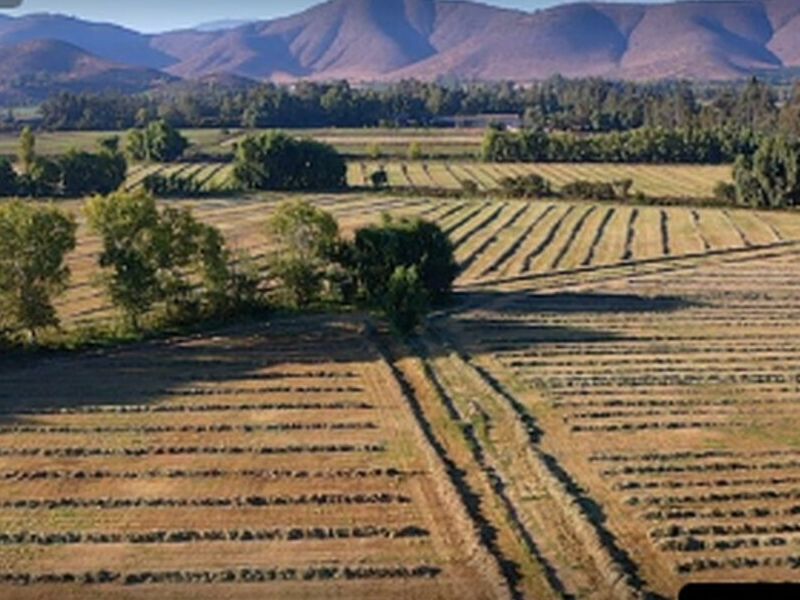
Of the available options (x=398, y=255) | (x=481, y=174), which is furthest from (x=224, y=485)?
(x=481, y=174)

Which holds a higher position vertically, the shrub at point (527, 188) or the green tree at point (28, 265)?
the green tree at point (28, 265)

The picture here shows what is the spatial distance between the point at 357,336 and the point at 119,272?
13649mm

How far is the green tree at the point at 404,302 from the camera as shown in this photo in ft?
170

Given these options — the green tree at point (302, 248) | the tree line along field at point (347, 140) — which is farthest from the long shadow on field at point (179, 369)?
the tree line along field at point (347, 140)

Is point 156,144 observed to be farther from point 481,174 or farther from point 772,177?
point 772,177

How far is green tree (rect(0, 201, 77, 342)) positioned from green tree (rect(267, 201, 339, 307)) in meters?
13.0

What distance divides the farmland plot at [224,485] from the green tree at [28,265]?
11.8 ft

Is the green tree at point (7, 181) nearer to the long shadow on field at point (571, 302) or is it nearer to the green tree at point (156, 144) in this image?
the green tree at point (156, 144)

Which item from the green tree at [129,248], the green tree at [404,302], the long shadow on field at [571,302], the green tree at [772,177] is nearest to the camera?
the green tree at [404,302]

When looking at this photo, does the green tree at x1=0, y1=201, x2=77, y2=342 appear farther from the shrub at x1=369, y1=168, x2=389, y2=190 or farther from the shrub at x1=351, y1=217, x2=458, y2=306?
the shrub at x1=369, y1=168, x2=389, y2=190

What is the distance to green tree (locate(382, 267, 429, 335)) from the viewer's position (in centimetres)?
5178

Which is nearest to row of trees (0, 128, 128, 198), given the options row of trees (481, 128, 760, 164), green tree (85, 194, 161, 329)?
row of trees (481, 128, 760, 164)

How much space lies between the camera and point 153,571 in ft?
89.0

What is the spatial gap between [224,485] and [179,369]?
15.0m
